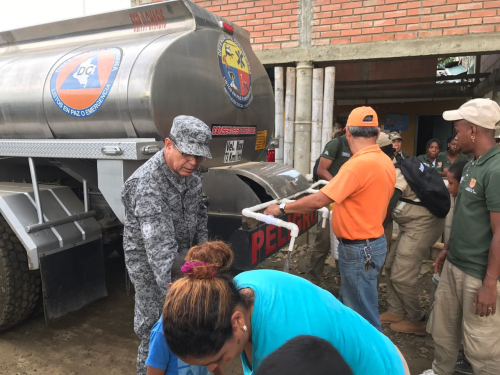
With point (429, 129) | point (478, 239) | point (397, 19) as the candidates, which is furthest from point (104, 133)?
point (429, 129)

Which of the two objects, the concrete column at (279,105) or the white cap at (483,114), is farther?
the concrete column at (279,105)

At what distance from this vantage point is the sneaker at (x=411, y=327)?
10.2 feet

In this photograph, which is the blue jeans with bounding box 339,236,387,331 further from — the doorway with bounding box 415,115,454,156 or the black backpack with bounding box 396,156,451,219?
the doorway with bounding box 415,115,454,156

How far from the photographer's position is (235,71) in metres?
3.02

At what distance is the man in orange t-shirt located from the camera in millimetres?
2236

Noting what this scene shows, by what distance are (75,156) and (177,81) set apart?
821mm

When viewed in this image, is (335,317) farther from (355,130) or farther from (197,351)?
(355,130)

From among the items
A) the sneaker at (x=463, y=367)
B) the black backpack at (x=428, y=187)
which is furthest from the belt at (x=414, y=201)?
the sneaker at (x=463, y=367)

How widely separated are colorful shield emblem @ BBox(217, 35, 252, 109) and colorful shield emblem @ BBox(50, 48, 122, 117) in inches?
29.1

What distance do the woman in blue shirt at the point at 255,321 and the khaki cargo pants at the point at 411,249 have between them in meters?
1.89

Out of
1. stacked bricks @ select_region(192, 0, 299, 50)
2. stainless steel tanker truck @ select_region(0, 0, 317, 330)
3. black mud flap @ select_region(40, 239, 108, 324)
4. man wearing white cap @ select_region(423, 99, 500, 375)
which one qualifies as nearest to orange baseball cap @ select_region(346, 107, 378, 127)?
man wearing white cap @ select_region(423, 99, 500, 375)

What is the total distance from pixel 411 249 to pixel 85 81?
8.71 ft

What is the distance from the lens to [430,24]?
4.34m

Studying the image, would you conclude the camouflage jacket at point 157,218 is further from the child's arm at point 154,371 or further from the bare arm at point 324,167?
the bare arm at point 324,167
